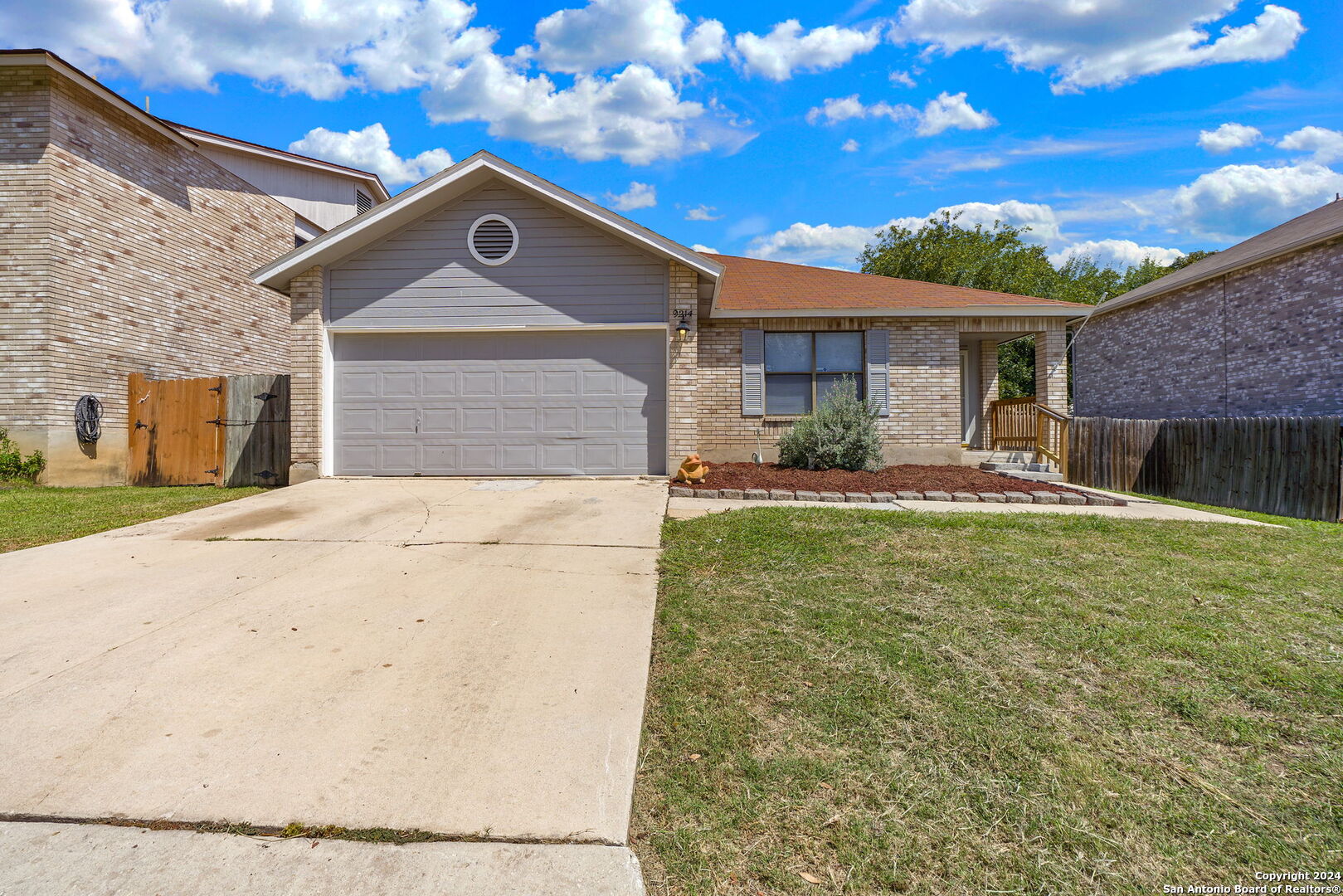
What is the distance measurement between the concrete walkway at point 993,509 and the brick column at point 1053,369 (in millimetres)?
4443

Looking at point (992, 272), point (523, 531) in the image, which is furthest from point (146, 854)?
point (992, 272)

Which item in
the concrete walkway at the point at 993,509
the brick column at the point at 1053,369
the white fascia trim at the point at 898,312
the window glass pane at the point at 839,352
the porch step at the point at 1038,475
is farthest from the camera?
the brick column at the point at 1053,369

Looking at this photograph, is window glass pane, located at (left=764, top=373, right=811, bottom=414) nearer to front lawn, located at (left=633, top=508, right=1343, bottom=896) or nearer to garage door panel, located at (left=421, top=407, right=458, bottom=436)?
garage door panel, located at (left=421, top=407, right=458, bottom=436)

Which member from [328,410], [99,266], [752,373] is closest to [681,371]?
[752,373]

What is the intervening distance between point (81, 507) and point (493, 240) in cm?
642

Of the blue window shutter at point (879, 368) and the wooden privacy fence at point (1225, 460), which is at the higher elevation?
the blue window shutter at point (879, 368)

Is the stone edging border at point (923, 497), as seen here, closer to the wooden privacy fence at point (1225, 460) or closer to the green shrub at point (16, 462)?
the wooden privacy fence at point (1225, 460)

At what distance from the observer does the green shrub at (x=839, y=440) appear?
10508mm

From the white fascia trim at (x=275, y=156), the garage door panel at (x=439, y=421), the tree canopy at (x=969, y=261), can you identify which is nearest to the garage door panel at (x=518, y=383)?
the garage door panel at (x=439, y=421)

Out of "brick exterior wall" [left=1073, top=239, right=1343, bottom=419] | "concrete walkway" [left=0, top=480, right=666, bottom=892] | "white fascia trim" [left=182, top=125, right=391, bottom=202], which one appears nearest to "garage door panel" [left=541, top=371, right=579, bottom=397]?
"concrete walkway" [left=0, top=480, right=666, bottom=892]

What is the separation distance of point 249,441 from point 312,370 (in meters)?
2.07

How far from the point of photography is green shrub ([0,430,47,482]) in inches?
421

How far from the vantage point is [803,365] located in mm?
12594

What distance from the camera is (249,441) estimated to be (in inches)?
444
